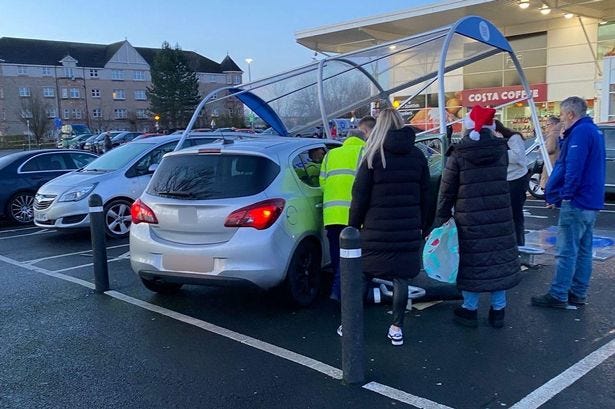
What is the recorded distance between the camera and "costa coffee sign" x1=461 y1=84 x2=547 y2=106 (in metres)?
26.7

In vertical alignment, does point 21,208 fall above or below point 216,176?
below

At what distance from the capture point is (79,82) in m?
82.5

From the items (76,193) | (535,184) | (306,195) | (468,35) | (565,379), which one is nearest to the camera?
(565,379)

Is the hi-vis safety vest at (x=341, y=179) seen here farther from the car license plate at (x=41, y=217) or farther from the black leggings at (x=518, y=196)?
the car license plate at (x=41, y=217)

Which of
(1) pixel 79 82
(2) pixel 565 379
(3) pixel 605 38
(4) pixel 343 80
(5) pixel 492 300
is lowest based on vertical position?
(2) pixel 565 379

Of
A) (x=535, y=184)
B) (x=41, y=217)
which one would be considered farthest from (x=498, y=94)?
(x=41, y=217)

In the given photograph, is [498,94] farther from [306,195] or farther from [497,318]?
[497,318]

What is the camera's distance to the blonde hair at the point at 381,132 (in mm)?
4340

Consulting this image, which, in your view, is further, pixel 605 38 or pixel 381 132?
pixel 605 38

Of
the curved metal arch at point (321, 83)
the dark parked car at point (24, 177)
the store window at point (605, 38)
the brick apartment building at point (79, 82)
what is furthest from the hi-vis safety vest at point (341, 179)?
the brick apartment building at point (79, 82)

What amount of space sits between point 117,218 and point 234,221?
5275 millimetres

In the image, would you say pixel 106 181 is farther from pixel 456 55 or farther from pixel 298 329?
pixel 456 55

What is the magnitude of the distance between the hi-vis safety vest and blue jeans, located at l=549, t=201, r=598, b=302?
1.97 meters

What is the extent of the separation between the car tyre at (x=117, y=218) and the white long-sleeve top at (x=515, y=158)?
6.16 m
